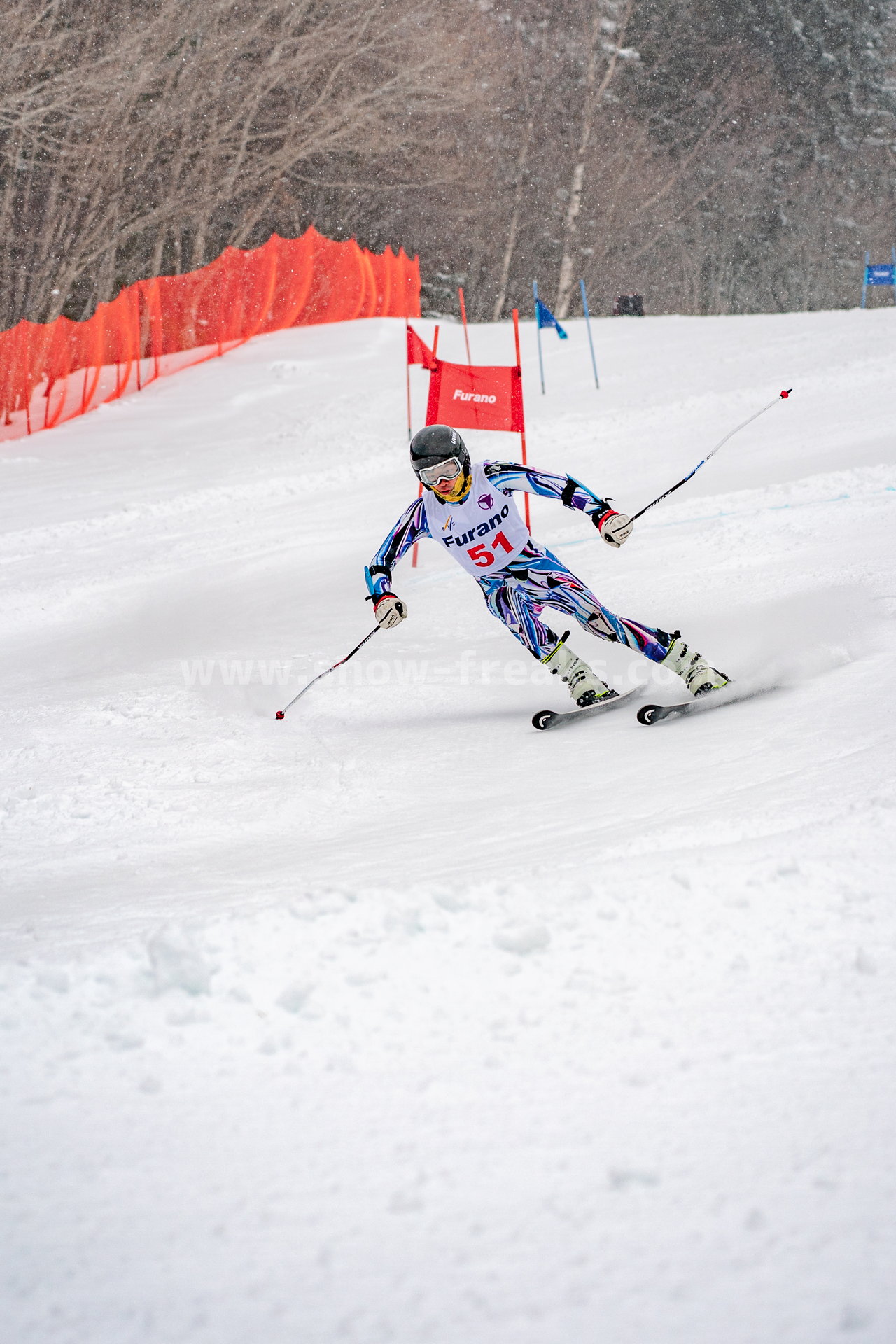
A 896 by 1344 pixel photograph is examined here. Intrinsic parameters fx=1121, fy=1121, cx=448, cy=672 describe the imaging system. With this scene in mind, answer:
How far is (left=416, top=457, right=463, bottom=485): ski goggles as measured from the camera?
5.15 meters

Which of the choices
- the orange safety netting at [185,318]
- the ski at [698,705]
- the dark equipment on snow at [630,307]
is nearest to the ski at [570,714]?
the ski at [698,705]

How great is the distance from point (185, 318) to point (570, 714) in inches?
532

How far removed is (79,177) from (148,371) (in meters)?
8.83

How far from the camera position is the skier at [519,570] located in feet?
17.4

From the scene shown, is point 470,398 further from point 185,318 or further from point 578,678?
point 185,318

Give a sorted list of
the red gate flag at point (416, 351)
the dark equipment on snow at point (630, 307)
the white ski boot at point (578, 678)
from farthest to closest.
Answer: the dark equipment on snow at point (630, 307) < the red gate flag at point (416, 351) < the white ski boot at point (578, 678)

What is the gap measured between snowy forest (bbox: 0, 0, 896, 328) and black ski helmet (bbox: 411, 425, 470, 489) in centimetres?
1504

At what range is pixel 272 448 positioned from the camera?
493 inches

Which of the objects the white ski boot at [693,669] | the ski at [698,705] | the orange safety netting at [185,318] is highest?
the orange safety netting at [185,318]

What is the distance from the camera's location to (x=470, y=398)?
8125mm

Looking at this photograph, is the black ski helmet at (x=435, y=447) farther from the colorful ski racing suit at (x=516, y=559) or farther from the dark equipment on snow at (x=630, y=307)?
the dark equipment on snow at (x=630, y=307)

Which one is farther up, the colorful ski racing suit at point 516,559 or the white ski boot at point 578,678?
the colorful ski racing suit at point 516,559

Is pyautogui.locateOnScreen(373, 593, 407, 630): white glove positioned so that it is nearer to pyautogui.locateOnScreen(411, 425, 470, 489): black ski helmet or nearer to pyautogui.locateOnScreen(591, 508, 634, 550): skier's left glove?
pyautogui.locateOnScreen(411, 425, 470, 489): black ski helmet

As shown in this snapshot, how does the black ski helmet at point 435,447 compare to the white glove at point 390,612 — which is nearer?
the black ski helmet at point 435,447
